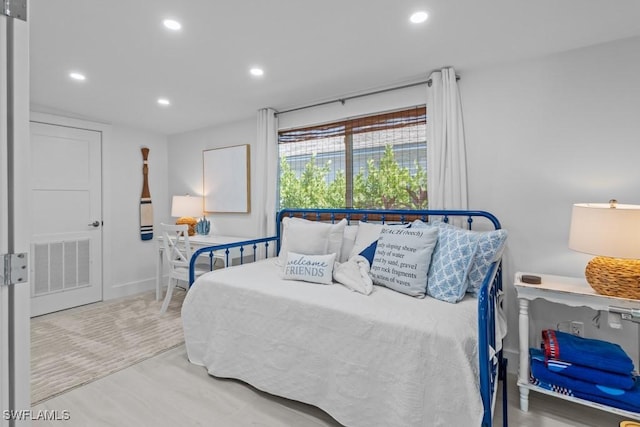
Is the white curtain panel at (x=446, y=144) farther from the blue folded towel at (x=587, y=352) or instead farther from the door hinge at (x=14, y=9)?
the door hinge at (x=14, y=9)

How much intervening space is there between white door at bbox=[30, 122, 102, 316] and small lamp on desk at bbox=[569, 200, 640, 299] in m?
Result: 4.63

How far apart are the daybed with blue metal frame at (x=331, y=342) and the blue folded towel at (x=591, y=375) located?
0.95ft

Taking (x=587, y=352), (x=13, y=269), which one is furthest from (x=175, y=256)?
(x=587, y=352)

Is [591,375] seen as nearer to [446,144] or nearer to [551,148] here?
[551,148]

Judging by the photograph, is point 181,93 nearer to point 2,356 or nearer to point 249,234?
point 249,234

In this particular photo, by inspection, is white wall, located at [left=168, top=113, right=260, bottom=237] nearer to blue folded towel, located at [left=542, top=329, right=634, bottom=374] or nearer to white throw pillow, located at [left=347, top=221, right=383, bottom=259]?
white throw pillow, located at [left=347, top=221, right=383, bottom=259]

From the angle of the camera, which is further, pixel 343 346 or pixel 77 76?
pixel 77 76

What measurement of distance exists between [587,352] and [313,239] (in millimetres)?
1793

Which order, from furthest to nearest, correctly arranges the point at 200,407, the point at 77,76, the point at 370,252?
the point at 77,76 → the point at 370,252 → the point at 200,407

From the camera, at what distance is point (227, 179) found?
156 inches

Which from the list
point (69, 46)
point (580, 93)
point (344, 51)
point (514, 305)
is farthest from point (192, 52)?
point (514, 305)

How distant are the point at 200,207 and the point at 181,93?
1.61 meters

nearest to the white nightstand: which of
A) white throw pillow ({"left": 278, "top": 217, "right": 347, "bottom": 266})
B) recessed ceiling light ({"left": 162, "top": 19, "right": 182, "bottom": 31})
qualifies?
white throw pillow ({"left": 278, "top": 217, "right": 347, "bottom": 266})

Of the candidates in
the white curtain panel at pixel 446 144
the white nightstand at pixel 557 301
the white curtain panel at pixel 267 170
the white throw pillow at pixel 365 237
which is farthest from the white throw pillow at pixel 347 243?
the white nightstand at pixel 557 301
